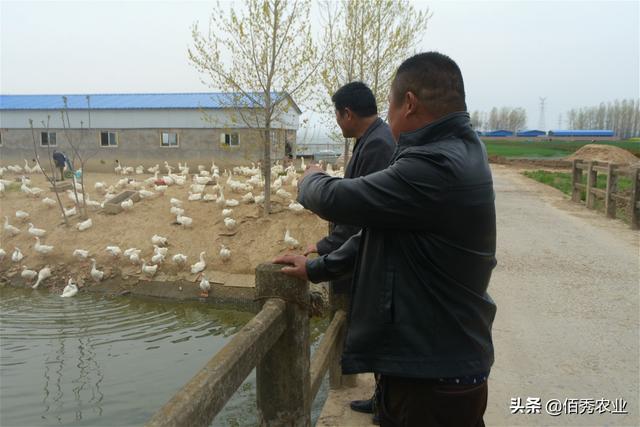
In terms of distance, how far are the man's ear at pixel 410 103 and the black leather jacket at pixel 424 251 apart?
9 centimetres

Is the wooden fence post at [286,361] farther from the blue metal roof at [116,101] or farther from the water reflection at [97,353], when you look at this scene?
the blue metal roof at [116,101]

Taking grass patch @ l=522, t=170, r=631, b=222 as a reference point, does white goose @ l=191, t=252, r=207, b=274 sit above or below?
below

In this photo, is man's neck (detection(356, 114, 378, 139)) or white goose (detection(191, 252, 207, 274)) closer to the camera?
man's neck (detection(356, 114, 378, 139))

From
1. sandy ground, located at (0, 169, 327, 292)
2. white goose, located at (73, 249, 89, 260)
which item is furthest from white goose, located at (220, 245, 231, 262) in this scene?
Answer: white goose, located at (73, 249, 89, 260)

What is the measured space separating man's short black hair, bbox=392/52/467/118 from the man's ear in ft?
0.04

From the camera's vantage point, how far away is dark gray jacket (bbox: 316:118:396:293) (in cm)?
299

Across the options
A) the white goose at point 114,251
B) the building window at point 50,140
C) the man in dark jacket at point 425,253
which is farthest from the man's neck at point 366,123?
the building window at point 50,140

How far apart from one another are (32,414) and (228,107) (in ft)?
32.5

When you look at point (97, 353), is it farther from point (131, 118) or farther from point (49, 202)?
point (131, 118)

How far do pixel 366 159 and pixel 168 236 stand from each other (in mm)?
10723

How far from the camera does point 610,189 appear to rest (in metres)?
12.8

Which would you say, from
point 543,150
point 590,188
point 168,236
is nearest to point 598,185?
point 590,188

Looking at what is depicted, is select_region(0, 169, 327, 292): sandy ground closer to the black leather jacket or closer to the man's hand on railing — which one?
the man's hand on railing

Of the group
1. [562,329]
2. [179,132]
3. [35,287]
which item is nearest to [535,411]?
[562,329]
